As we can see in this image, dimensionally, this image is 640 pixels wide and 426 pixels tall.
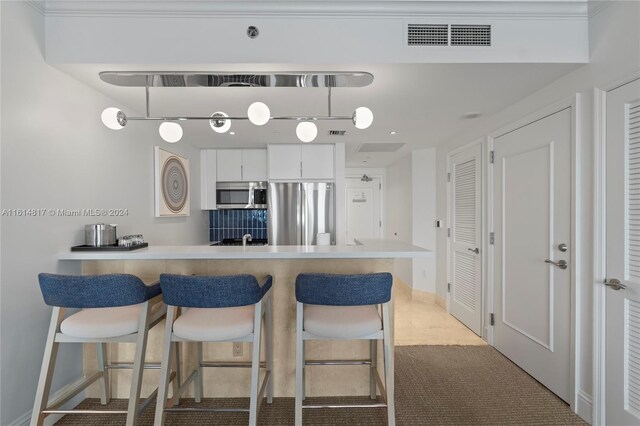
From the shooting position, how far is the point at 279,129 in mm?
3221

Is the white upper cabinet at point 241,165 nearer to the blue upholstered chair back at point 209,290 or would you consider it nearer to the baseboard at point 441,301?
the blue upholstered chair back at point 209,290

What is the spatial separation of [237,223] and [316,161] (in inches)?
62.8

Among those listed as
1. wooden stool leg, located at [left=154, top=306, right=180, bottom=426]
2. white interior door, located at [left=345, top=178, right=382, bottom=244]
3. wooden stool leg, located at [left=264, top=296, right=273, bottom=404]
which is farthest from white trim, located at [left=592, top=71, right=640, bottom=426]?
white interior door, located at [left=345, top=178, right=382, bottom=244]

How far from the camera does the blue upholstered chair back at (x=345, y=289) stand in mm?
1557

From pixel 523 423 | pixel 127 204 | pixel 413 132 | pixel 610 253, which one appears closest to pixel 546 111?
pixel 610 253

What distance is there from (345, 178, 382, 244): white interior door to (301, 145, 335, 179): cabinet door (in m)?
2.33

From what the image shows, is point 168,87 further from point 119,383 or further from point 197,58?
point 119,383

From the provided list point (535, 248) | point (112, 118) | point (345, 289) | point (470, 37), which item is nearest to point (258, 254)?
point (345, 289)

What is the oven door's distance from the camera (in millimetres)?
4126

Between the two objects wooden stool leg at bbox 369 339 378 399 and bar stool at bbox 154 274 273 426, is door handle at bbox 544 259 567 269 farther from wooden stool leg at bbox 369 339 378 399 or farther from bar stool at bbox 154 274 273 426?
bar stool at bbox 154 274 273 426

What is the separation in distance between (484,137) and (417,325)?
221 cm

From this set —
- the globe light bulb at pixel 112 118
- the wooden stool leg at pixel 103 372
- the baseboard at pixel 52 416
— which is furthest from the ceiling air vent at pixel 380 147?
the baseboard at pixel 52 416

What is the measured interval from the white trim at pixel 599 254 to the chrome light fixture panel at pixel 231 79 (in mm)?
1416

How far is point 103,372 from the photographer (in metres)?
2.02
